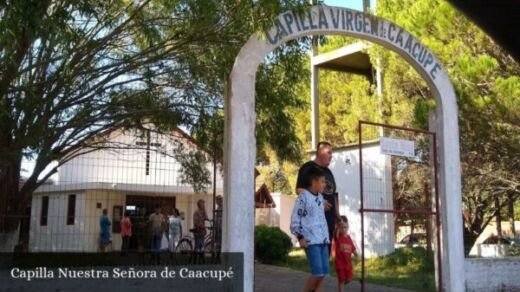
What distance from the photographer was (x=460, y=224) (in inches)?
391

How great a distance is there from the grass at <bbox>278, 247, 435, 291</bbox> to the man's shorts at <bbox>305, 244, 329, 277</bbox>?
561 cm

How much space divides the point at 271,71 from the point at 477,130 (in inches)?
209

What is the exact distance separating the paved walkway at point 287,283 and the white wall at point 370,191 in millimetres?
2331

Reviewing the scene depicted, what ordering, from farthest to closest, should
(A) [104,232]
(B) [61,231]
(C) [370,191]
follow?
(C) [370,191] < (A) [104,232] < (B) [61,231]

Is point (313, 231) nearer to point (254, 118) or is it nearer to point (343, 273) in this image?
point (254, 118)

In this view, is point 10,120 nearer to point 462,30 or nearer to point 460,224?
point 460,224

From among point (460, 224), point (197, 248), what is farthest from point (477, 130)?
point (197, 248)

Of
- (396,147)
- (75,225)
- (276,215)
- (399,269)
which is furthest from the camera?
(276,215)

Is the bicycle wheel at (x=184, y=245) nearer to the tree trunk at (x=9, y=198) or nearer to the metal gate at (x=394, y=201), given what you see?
the tree trunk at (x=9, y=198)

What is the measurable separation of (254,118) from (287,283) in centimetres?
487

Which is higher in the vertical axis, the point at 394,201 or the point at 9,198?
the point at 394,201

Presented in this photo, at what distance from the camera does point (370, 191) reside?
15.0 m

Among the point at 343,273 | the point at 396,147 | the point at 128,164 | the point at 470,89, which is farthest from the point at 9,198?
the point at 470,89

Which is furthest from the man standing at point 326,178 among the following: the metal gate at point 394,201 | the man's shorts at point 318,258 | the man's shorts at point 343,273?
the metal gate at point 394,201
